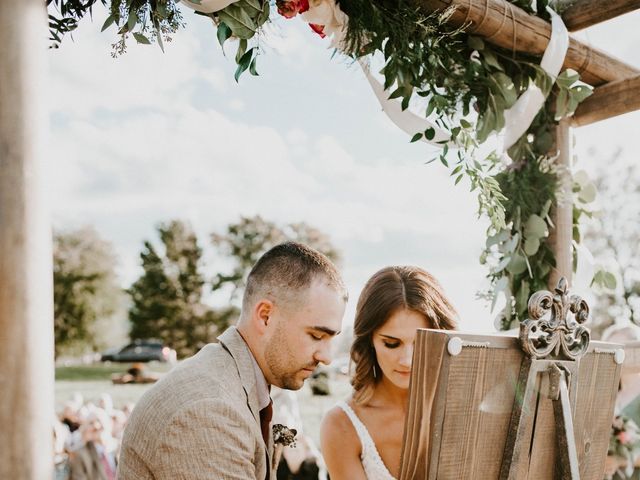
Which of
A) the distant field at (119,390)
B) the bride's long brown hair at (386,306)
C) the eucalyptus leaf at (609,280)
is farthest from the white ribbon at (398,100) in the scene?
the distant field at (119,390)

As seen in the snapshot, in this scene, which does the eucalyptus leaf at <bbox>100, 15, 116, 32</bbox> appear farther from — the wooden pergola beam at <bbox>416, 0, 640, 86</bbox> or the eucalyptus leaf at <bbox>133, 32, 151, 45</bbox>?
the wooden pergola beam at <bbox>416, 0, 640, 86</bbox>

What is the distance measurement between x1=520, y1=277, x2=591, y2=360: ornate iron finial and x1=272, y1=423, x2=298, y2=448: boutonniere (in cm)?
99

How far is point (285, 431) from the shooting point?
9.11 ft

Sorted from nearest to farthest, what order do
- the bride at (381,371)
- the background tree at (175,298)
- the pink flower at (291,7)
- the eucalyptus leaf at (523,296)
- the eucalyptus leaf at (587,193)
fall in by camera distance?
the pink flower at (291,7) → the bride at (381,371) → the eucalyptus leaf at (523,296) → the eucalyptus leaf at (587,193) → the background tree at (175,298)

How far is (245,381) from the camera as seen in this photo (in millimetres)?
2396

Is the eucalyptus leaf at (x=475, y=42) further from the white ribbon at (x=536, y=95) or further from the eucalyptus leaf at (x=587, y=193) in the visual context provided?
the eucalyptus leaf at (x=587, y=193)

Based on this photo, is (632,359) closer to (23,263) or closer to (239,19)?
(239,19)

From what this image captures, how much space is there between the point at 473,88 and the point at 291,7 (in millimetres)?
1050

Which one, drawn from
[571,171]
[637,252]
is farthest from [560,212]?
[637,252]

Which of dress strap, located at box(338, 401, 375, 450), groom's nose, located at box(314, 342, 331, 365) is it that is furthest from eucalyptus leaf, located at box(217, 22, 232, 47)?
dress strap, located at box(338, 401, 375, 450)

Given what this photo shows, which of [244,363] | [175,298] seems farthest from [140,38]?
[175,298]

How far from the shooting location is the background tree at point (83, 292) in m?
41.0

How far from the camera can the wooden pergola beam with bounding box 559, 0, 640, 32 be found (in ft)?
12.0

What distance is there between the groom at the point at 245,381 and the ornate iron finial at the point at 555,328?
71cm
